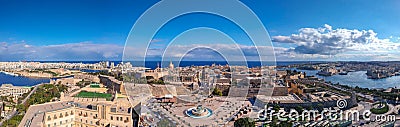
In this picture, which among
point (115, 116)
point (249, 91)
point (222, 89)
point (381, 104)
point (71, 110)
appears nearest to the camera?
point (115, 116)

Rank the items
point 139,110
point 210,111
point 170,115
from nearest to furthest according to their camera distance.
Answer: point 139,110 → point 170,115 → point 210,111

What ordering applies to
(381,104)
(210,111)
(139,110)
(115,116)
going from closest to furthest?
1. (115,116)
2. (139,110)
3. (210,111)
4. (381,104)

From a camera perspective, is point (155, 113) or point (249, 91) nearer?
Result: point (155, 113)

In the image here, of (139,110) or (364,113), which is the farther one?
(364,113)

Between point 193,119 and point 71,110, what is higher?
point 71,110

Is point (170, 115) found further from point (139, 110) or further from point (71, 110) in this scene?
point (71, 110)

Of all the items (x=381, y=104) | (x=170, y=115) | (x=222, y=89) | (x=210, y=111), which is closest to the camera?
(x=170, y=115)

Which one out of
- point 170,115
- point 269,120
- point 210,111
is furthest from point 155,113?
point 269,120

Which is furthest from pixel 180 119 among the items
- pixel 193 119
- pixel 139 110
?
pixel 139 110

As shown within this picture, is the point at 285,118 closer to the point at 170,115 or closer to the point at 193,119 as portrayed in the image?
the point at 193,119

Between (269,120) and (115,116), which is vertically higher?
(115,116)
